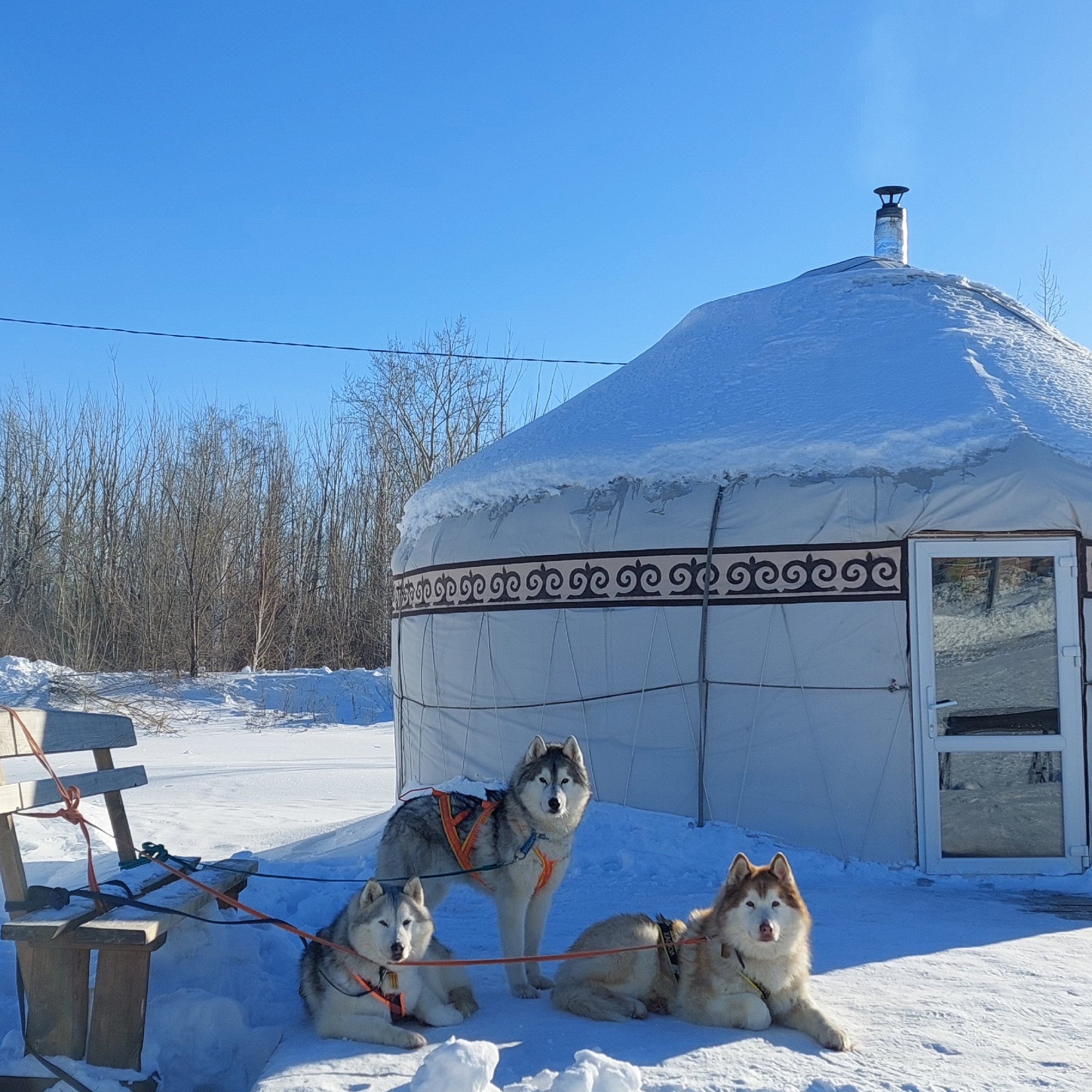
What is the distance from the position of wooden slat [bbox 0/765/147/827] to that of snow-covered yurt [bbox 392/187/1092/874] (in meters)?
2.61

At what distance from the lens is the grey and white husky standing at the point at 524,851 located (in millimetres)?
3551

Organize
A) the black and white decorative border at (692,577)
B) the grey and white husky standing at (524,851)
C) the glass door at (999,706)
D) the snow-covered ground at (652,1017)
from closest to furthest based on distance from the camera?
the snow-covered ground at (652,1017) → the grey and white husky standing at (524,851) → the glass door at (999,706) → the black and white decorative border at (692,577)

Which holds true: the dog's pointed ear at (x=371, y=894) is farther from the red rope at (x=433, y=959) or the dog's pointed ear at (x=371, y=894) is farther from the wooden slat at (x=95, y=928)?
the wooden slat at (x=95, y=928)

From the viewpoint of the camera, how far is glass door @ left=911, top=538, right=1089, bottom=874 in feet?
17.5

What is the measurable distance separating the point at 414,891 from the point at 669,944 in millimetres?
786

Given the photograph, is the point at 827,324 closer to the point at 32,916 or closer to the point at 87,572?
the point at 32,916

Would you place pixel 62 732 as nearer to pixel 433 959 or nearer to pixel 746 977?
pixel 433 959

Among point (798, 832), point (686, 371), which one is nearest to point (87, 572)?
point (686, 371)

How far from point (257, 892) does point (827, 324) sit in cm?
504

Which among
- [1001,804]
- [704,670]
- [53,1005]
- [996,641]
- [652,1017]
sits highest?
[996,641]

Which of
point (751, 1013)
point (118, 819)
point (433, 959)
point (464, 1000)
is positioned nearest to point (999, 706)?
point (751, 1013)

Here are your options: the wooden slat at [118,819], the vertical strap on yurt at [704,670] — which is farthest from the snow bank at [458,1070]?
the vertical strap on yurt at [704,670]

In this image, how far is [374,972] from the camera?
9.57ft

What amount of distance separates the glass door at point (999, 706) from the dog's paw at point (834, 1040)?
2.65 metres
